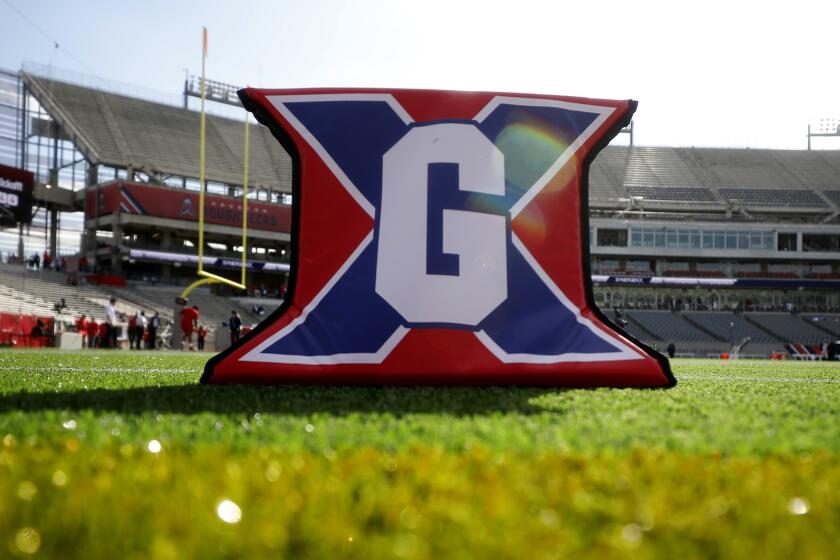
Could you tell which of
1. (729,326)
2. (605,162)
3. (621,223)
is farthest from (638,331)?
(605,162)

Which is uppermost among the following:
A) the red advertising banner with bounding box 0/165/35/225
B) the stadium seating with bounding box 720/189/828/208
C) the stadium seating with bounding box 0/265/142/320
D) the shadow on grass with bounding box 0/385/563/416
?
the stadium seating with bounding box 720/189/828/208

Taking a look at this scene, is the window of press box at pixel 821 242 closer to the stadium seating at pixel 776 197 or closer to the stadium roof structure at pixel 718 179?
the stadium roof structure at pixel 718 179

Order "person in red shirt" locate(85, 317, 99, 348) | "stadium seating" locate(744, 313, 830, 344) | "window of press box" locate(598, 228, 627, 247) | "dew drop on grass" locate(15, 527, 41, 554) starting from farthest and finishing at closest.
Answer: "window of press box" locate(598, 228, 627, 247), "stadium seating" locate(744, 313, 830, 344), "person in red shirt" locate(85, 317, 99, 348), "dew drop on grass" locate(15, 527, 41, 554)

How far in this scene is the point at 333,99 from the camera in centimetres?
391

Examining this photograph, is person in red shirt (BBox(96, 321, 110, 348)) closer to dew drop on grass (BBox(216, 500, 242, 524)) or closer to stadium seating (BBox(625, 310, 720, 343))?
dew drop on grass (BBox(216, 500, 242, 524))

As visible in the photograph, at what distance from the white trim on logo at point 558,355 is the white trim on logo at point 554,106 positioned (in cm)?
24

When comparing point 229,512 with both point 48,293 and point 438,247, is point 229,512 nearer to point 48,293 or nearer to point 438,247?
point 438,247

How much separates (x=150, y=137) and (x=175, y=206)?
4948 mm

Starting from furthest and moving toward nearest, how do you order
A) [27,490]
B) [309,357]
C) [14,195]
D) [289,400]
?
[14,195], [309,357], [289,400], [27,490]

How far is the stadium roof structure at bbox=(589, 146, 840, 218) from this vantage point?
42.2m

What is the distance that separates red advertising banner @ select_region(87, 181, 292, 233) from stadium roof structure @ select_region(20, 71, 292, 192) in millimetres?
1602

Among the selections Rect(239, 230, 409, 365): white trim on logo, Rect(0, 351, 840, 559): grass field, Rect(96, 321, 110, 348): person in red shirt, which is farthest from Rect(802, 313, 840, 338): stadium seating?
Rect(0, 351, 840, 559): grass field

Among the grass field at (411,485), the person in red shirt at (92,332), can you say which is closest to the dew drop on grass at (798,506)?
the grass field at (411,485)

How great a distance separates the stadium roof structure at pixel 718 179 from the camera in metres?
42.2
